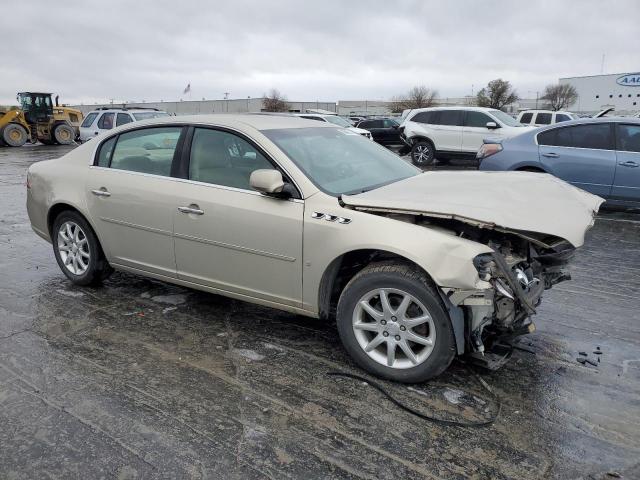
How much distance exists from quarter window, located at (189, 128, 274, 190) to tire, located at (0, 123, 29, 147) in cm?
2609

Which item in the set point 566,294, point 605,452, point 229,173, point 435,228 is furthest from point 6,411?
point 566,294

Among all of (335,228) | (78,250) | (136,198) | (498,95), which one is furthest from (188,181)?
(498,95)

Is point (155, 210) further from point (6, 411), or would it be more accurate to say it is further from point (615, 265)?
point (615, 265)

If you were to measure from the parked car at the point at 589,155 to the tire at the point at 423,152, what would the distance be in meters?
7.98

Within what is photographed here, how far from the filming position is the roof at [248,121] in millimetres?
4110

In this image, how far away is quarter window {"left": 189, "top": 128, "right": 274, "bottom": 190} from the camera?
3.90m

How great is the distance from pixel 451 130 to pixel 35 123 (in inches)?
856

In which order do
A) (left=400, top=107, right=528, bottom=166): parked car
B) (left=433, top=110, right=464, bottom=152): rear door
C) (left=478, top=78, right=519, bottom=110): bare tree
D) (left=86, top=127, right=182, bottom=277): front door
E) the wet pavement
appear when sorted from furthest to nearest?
(left=478, top=78, right=519, bottom=110): bare tree, (left=433, top=110, right=464, bottom=152): rear door, (left=400, top=107, right=528, bottom=166): parked car, (left=86, top=127, right=182, bottom=277): front door, the wet pavement

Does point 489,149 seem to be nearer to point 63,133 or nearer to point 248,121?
point 248,121

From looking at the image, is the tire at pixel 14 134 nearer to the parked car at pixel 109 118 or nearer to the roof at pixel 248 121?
the parked car at pixel 109 118

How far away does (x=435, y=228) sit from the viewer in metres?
3.24

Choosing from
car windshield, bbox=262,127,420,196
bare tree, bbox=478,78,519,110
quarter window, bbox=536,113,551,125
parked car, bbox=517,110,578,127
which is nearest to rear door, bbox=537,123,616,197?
car windshield, bbox=262,127,420,196

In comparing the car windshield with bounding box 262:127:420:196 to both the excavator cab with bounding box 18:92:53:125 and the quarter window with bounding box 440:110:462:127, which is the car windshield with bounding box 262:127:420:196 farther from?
the excavator cab with bounding box 18:92:53:125

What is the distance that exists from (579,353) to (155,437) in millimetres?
2870
